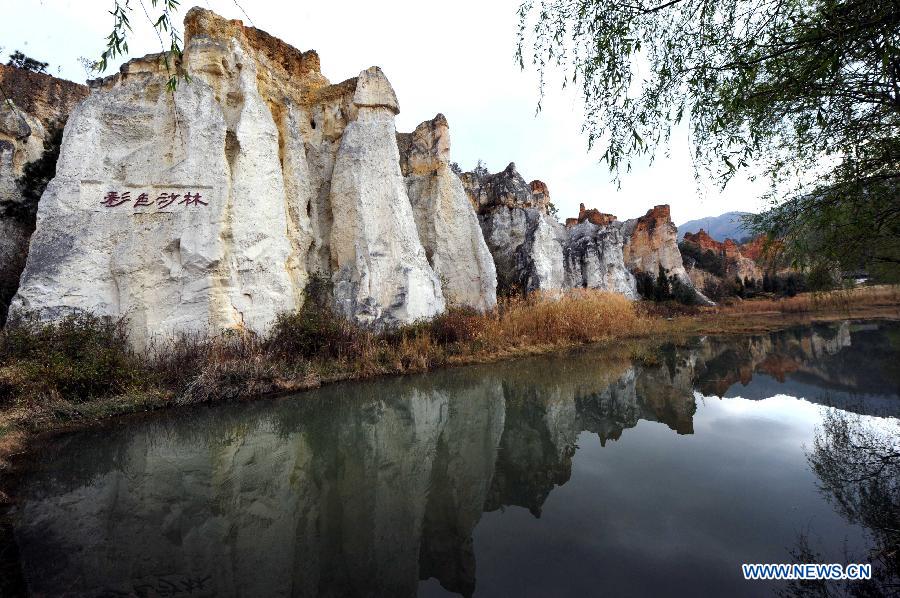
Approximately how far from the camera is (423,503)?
362cm

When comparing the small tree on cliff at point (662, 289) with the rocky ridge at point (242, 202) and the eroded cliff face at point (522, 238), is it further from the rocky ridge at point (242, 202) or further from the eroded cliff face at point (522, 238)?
the rocky ridge at point (242, 202)

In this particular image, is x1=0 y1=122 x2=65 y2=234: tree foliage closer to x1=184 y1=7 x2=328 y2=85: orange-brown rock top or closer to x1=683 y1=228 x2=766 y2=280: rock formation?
x1=184 y1=7 x2=328 y2=85: orange-brown rock top

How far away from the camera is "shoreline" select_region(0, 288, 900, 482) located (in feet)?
17.3

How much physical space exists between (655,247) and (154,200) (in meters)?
32.9

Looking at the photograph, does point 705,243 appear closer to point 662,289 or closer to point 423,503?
point 662,289

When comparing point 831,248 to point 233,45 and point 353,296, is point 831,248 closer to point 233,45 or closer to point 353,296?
point 353,296

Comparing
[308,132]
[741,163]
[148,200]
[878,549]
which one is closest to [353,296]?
[148,200]

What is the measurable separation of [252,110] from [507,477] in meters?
11.3

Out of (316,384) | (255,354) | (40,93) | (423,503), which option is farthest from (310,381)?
(40,93)

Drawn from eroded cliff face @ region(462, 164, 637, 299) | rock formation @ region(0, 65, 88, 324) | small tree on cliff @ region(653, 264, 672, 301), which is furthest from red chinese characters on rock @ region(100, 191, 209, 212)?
small tree on cliff @ region(653, 264, 672, 301)

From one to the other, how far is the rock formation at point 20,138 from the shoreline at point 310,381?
5.30 m

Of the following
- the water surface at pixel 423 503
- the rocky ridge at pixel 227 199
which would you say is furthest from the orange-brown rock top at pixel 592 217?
the water surface at pixel 423 503

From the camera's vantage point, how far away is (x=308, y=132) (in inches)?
550

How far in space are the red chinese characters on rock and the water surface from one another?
17.0ft
